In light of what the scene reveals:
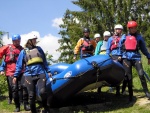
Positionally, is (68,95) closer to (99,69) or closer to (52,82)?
(52,82)

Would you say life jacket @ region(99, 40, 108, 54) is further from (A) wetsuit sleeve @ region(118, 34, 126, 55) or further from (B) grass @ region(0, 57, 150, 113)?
(B) grass @ region(0, 57, 150, 113)

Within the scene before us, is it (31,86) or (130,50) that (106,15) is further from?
(31,86)

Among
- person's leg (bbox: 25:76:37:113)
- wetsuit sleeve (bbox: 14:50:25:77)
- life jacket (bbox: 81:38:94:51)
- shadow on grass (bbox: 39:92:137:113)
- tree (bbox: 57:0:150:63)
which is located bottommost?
shadow on grass (bbox: 39:92:137:113)

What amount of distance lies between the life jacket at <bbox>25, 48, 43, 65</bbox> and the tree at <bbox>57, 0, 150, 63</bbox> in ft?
69.7

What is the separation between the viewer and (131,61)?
707 cm

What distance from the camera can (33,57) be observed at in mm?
6117

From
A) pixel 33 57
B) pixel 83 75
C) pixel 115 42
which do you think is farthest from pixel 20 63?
pixel 115 42

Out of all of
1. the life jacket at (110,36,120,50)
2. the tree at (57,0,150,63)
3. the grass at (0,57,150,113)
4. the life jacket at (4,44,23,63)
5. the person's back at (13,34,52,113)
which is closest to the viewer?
the person's back at (13,34,52,113)

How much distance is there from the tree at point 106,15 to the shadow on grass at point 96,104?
63.3 ft

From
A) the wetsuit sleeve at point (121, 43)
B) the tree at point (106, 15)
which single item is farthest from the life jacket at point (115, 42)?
the tree at point (106, 15)

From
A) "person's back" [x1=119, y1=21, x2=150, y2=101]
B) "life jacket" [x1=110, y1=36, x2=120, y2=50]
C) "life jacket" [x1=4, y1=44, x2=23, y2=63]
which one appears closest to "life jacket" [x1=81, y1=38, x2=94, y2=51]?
"life jacket" [x1=110, y1=36, x2=120, y2=50]

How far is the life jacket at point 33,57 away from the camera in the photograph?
20.0 feet

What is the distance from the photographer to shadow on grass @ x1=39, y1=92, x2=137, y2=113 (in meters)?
6.88

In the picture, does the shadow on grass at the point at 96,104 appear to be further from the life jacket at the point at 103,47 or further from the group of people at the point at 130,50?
the life jacket at the point at 103,47
